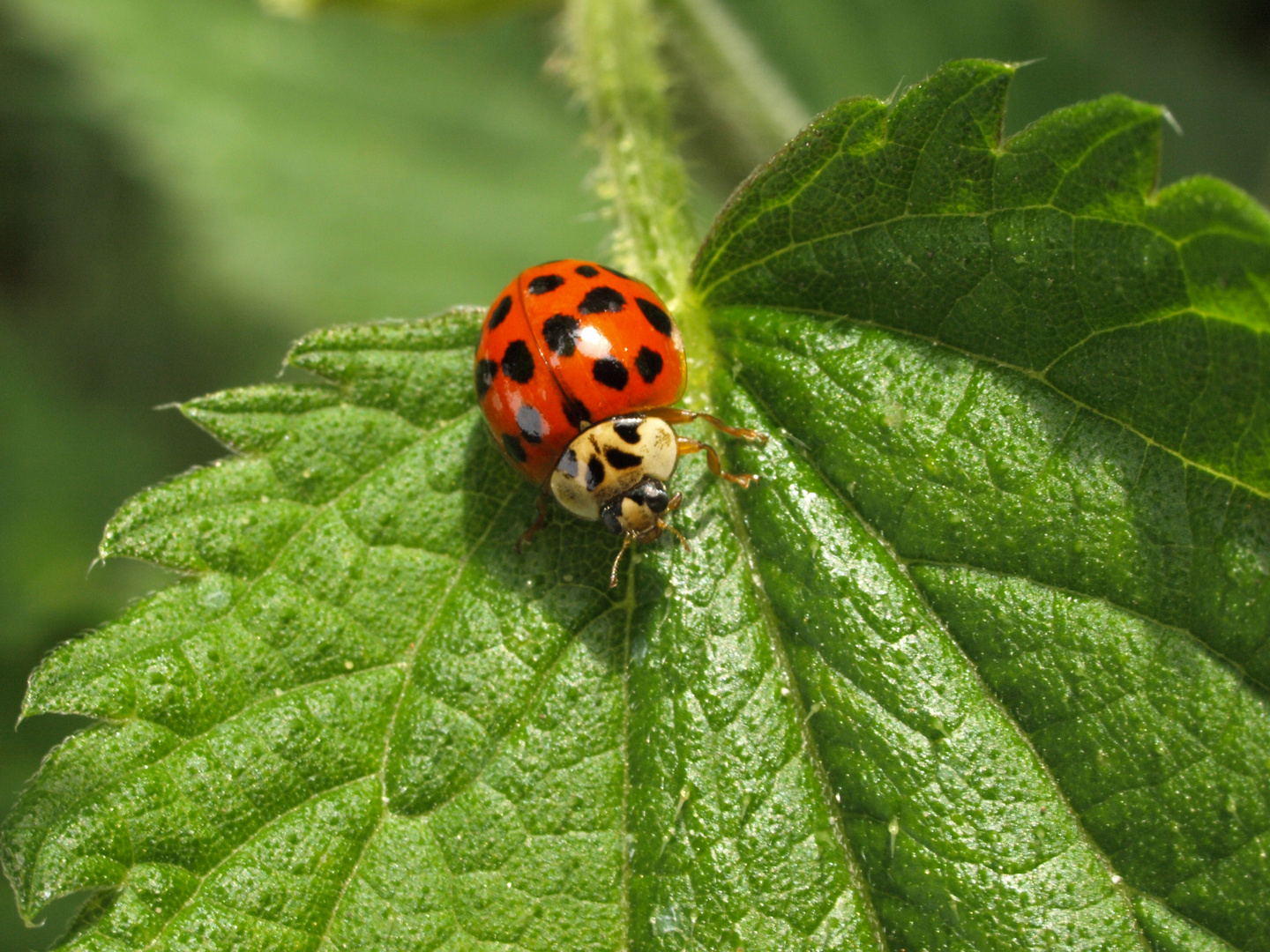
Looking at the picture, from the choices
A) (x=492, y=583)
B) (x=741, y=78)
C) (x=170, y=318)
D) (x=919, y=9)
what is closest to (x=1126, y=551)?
(x=492, y=583)

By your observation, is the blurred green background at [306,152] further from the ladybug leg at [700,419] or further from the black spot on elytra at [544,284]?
the ladybug leg at [700,419]

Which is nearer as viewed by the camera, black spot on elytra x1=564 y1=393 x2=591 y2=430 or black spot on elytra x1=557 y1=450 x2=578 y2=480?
black spot on elytra x1=557 y1=450 x2=578 y2=480

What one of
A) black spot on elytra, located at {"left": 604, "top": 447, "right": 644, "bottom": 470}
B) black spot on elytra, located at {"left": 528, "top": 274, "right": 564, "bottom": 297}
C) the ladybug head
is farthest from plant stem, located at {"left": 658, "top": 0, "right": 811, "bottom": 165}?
the ladybug head

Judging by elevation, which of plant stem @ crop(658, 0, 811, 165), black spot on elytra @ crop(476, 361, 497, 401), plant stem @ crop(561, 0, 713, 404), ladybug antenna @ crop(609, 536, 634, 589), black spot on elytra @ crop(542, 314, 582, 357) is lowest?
ladybug antenna @ crop(609, 536, 634, 589)

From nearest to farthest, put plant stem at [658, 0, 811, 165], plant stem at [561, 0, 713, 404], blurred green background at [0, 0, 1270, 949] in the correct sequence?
plant stem at [561, 0, 713, 404], plant stem at [658, 0, 811, 165], blurred green background at [0, 0, 1270, 949]

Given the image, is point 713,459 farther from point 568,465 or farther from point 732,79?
point 732,79

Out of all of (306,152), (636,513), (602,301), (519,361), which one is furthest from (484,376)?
(306,152)

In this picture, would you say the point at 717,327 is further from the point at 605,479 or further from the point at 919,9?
the point at 919,9

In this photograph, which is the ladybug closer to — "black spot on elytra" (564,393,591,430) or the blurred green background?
"black spot on elytra" (564,393,591,430)
